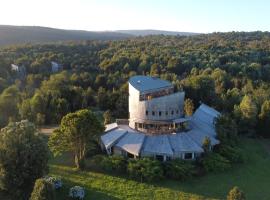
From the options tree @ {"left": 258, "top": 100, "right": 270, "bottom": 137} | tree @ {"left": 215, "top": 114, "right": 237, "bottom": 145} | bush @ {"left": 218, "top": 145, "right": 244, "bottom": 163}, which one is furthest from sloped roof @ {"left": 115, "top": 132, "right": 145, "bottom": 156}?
tree @ {"left": 258, "top": 100, "right": 270, "bottom": 137}

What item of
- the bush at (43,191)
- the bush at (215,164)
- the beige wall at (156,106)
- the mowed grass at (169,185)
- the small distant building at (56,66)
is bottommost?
the mowed grass at (169,185)

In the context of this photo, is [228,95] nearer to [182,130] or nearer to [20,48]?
[182,130]

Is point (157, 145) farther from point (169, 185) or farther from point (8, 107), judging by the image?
point (8, 107)

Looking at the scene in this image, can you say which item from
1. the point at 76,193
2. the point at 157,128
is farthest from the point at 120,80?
the point at 76,193

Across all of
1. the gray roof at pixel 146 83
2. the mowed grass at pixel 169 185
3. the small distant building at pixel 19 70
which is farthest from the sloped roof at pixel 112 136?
the small distant building at pixel 19 70

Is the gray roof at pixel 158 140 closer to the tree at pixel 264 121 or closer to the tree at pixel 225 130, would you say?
the tree at pixel 225 130

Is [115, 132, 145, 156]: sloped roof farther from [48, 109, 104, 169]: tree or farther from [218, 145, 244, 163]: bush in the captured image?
[218, 145, 244, 163]: bush

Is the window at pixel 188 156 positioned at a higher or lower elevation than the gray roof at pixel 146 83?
lower
